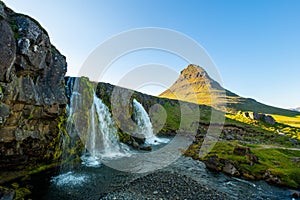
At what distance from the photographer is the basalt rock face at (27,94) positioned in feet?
55.0

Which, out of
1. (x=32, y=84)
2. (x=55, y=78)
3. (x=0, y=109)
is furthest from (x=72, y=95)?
(x=0, y=109)

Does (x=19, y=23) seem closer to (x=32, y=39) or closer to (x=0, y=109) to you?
(x=32, y=39)

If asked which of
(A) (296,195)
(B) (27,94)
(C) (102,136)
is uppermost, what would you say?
(B) (27,94)

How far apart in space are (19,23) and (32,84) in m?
6.21

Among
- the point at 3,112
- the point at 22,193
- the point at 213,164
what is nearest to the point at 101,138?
the point at 22,193

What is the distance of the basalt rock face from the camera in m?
16.8

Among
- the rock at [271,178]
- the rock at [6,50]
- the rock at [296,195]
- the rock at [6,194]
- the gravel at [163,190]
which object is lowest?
the rock at [296,195]

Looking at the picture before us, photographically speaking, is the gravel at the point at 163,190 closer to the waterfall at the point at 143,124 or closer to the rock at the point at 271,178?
the rock at the point at 271,178

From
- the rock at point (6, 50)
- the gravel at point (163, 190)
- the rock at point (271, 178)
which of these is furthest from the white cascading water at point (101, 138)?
the rock at point (271, 178)

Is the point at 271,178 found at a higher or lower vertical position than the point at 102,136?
lower

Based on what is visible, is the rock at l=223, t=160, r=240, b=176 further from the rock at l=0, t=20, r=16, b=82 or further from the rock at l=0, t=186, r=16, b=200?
the rock at l=0, t=20, r=16, b=82

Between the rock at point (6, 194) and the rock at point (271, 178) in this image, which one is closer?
the rock at point (6, 194)

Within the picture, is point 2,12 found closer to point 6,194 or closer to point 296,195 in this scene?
point 6,194

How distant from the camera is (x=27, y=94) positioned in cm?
1886
